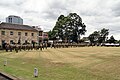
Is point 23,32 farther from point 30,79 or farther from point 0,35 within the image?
point 30,79

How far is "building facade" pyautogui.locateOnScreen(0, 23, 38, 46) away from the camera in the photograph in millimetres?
60844

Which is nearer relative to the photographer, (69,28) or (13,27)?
(13,27)

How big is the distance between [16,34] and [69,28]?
27778 millimetres

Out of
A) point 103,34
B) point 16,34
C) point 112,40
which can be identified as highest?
point 103,34

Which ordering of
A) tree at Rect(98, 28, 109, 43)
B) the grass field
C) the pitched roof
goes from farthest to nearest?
tree at Rect(98, 28, 109, 43) < the pitched roof < the grass field

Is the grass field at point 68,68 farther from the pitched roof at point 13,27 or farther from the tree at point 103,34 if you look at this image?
the tree at point 103,34

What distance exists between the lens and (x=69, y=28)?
8544 centimetres

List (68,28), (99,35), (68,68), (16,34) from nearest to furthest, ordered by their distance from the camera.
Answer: (68,68) → (16,34) → (68,28) → (99,35)

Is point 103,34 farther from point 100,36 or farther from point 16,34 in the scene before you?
point 16,34

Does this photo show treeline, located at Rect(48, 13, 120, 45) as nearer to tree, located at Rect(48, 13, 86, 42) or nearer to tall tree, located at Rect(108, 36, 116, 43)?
tree, located at Rect(48, 13, 86, 42)

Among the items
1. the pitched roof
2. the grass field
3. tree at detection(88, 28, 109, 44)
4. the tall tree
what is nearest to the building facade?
the pitched roof

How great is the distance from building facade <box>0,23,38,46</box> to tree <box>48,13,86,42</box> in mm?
16041

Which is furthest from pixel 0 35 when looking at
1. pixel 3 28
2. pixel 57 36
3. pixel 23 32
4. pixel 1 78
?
pixel 1 78

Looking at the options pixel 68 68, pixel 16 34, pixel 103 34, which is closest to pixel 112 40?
pixel 103 34
